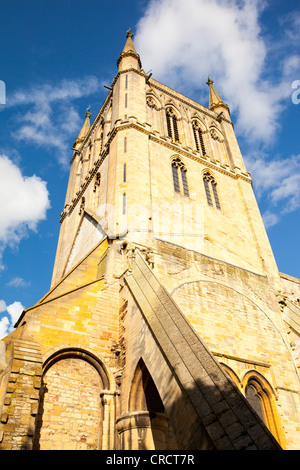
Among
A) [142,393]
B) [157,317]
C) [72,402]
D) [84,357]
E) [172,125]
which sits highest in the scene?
[172,125]

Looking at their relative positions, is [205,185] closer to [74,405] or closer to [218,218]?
[218,218]

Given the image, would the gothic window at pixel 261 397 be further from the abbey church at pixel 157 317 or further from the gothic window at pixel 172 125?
the gothic window at pixel 172 125

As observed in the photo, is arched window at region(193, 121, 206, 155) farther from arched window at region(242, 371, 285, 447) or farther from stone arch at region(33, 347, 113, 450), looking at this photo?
stone arch at region(33, 347, 113, 450)

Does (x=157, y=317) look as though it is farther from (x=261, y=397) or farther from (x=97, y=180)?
(x=97, y=180)

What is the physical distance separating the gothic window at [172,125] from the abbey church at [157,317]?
0.32ft

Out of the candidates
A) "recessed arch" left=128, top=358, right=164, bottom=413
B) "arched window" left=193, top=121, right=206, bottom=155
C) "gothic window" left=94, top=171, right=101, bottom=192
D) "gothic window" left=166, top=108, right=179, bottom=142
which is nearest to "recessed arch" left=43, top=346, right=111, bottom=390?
"recessed arch" left=128, top=358, right=164, bottom=413

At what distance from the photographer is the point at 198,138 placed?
20641mm

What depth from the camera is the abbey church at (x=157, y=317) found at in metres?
6.41

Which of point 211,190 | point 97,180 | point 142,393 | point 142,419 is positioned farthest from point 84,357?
point 97,180

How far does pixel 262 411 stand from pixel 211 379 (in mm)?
5950

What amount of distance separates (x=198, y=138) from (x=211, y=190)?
14.8 ft

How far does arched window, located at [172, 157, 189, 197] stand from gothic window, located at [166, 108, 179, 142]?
1.76 metres

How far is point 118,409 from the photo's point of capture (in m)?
8.16
